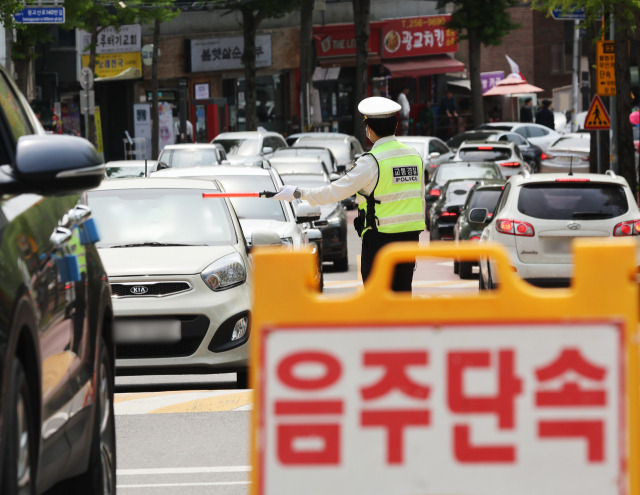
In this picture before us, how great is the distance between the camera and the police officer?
9.88m

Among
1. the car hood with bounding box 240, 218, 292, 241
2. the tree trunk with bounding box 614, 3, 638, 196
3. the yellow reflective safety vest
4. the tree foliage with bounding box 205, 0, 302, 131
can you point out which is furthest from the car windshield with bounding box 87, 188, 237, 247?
the tree foliage with bounding box 205, 0, 302, 131

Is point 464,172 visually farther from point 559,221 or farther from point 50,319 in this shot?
point 50,319

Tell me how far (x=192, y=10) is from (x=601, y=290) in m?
59.3

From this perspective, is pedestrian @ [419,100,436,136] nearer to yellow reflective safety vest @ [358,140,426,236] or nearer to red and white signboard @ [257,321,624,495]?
yellow reflective safety vest @ [358,140,426,236]

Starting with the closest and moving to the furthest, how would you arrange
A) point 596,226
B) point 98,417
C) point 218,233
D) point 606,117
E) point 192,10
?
point 98,417 → point 218,233 → point 596,226 → point 606,117 → point 192,10

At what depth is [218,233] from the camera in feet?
36.3

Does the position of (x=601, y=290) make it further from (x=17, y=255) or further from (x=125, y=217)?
(x=125, y=217)

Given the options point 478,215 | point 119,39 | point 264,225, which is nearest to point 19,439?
point 264,225

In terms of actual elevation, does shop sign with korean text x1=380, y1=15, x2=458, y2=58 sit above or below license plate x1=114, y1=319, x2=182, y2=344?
above

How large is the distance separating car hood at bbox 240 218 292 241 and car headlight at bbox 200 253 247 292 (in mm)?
4003

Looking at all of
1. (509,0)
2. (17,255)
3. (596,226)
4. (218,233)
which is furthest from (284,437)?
(509,0)

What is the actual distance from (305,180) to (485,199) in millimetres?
4507

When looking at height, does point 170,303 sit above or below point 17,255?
below

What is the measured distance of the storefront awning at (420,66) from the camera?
61.8 meters
